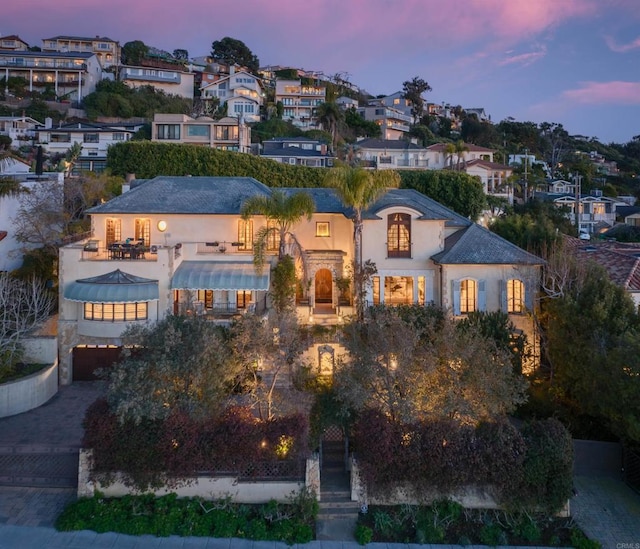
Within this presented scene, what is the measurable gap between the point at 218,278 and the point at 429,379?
Result: 16.0 metres

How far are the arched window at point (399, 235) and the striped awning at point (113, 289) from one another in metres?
15.6

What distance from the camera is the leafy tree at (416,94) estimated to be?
483 ft

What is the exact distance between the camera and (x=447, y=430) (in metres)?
20.1

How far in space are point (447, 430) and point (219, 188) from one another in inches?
1032

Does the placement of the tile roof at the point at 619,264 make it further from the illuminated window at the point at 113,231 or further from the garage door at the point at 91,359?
the illuminated window at the point at 113,231

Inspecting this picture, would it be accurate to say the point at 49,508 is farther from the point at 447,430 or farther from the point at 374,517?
the point at 447,430

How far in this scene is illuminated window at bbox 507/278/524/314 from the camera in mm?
32031

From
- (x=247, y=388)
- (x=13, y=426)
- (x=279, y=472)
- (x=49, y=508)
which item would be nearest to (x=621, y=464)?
(x=279, y=472)

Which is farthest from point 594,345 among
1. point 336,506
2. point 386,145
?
point 386,145

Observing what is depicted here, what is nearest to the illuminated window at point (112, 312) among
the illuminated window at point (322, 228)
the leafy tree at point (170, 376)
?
the leafy tree at point (170, 376)

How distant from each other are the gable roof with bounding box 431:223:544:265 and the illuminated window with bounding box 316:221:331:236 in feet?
28.4

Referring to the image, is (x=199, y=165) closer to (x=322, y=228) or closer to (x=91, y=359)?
(x=322, y=228)

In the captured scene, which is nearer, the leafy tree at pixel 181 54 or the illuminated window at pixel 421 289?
the illuminated window at pixel 421 289

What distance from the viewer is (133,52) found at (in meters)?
137
